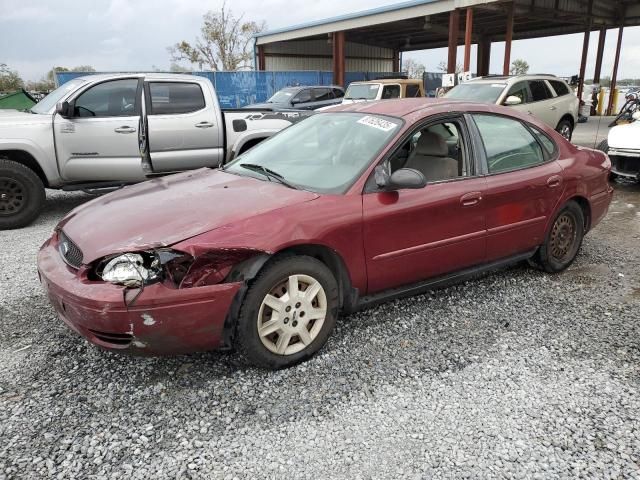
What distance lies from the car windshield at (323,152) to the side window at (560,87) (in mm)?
9520

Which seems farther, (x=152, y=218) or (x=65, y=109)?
(x=65, y=109)

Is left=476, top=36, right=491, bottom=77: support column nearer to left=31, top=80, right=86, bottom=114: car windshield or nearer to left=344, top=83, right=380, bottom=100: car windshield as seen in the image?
left=344, top=83, right=380, bottom=100: car windshield

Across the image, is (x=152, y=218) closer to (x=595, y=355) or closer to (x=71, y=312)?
(x=71, y=312)

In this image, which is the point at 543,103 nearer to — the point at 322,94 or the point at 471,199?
the point at 322,94

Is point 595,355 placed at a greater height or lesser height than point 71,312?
lesser

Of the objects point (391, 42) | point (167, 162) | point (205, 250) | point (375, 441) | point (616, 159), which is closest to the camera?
point (375, 441)

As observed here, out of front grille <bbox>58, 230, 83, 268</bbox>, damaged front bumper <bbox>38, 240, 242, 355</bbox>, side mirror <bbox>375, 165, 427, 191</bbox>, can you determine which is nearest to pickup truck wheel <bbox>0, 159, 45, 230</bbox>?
front grille <bbox>58, 230, 83, 268</bbox>

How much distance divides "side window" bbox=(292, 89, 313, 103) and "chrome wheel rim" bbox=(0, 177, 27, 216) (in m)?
9.18

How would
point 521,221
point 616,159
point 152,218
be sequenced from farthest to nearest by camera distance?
point 616,159, point 521,221, point 152,218

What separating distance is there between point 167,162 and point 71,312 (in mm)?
4346

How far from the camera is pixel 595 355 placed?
3.12 m

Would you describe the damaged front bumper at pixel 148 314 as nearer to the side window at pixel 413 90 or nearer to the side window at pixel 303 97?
the side window at pixel 303 97

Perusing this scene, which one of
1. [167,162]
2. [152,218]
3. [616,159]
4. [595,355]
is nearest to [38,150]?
[167,162]

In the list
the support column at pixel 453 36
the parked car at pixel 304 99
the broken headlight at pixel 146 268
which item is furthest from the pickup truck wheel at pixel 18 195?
the support column at pixel 453 36
